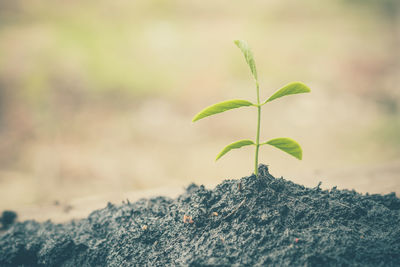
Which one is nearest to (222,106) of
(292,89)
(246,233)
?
(292,89)

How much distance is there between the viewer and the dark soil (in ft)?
2.16

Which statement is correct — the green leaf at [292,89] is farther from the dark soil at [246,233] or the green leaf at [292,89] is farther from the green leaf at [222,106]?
the dark soil at [246,233]

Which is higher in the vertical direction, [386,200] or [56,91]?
[56,91]

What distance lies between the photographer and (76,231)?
3.32 feet

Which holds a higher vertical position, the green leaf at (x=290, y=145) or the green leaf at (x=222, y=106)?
Answer: the green leaf at (x=222, y=106)

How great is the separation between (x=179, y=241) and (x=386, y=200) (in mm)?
536

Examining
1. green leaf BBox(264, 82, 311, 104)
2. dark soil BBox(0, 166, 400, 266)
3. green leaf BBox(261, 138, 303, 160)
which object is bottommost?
dark soil BBox(0, 166, 400, 266)

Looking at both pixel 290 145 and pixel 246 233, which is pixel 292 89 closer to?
pixel 290 145

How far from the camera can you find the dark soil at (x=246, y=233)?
0.66 meters

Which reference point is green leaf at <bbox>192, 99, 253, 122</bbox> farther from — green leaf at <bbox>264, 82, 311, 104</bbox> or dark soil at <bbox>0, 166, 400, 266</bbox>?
dark soil at <bbox>0, 166, 400, 266</bbox>

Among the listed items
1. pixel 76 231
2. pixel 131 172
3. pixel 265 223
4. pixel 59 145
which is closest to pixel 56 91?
pixel 59 145

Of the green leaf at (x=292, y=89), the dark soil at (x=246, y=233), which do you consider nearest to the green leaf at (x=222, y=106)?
the green leaf at (x=292, y=89)

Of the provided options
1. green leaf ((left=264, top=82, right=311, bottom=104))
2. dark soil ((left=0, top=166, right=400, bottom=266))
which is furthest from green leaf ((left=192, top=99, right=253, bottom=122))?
dark soil ((left=0, top=166, right=400, bottom=266))

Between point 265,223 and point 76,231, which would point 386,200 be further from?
point 76,231
